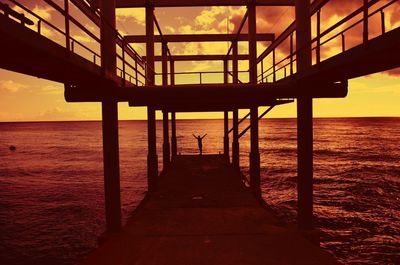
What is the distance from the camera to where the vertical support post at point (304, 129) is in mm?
9625

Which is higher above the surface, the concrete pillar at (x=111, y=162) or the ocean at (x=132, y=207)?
the concrete pillar at (x=111, y=162)

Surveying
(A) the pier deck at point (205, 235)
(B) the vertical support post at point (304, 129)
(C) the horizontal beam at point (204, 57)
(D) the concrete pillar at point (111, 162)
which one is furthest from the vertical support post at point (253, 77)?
(C) the horizontal beam at point (204, 57)

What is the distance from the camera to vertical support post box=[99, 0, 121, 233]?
939 centimetres

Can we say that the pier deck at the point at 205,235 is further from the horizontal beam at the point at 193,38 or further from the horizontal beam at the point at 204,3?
the horizontal beam at the point at 193,38

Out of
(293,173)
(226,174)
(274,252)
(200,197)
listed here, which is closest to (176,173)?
(226,174)

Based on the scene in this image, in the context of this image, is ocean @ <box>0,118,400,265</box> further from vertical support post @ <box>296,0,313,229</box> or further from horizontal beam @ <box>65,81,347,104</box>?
horizontal beam @ <box>65,81,347,104</box>

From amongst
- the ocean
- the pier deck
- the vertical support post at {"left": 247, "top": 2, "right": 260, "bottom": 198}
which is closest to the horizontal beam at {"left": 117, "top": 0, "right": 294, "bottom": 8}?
the vertical support post at {"left": 247, "top": 2, "right": 260, "bottom": 198}

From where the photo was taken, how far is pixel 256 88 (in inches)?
412

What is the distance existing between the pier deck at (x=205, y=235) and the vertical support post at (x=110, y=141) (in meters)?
0.67

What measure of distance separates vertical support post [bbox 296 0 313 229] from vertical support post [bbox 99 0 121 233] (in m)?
5.42

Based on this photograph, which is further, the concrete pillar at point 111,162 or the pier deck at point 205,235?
the concrete pillar at point 111,162

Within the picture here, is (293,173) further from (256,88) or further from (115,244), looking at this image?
(115,244)

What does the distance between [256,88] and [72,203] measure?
20404 millimetres

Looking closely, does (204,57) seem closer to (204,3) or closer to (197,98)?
(204,3)
